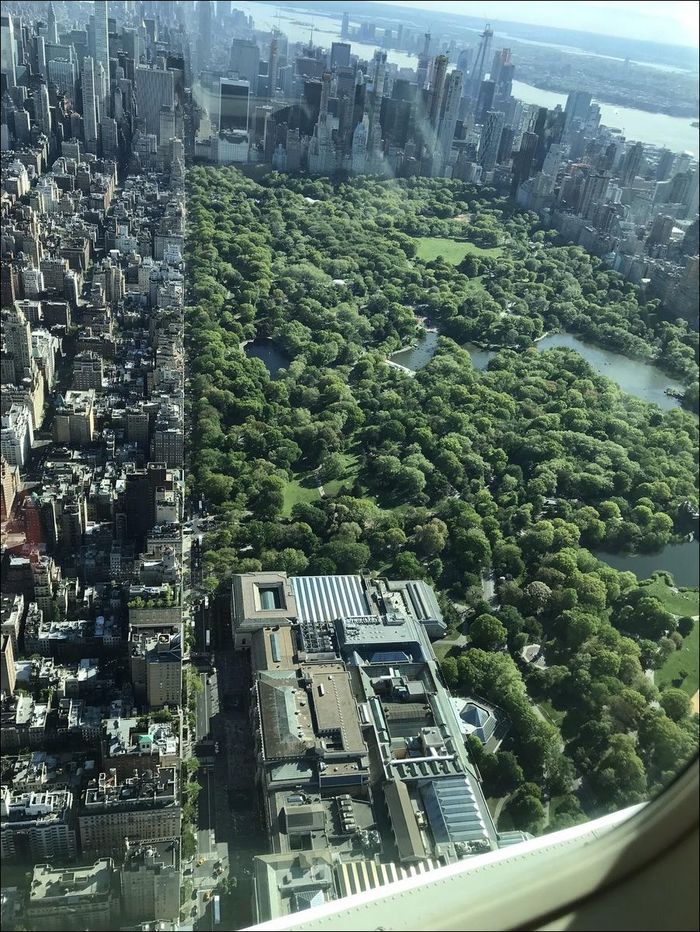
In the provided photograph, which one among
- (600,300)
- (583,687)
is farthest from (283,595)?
(600,300)

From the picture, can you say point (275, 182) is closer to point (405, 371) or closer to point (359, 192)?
point (359, 192)

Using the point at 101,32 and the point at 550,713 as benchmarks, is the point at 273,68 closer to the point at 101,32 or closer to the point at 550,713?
the point at 101,32

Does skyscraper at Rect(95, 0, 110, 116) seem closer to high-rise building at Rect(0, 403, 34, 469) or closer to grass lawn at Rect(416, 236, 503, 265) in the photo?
grass lawn at Rect(416, 236, 503, 265)

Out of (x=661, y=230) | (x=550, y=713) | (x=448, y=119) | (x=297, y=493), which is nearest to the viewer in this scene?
(x=550, y=713)

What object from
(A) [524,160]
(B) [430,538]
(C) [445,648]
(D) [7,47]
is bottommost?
(C) [445,648]

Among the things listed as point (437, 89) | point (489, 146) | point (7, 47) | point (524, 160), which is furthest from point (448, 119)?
point (7, 47)
